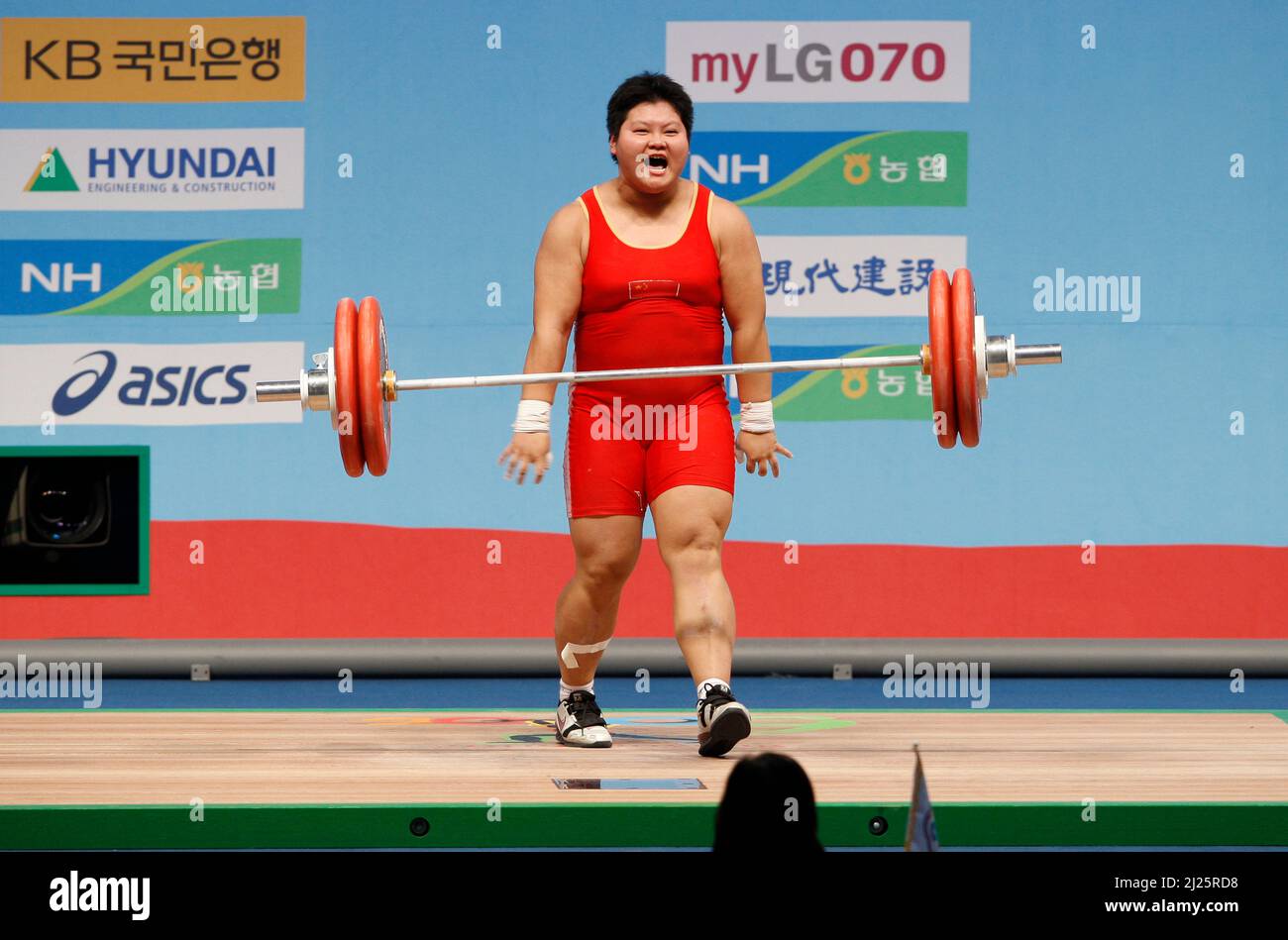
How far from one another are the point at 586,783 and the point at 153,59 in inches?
160

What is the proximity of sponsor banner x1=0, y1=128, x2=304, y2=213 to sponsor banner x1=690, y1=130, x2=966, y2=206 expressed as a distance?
1442mm

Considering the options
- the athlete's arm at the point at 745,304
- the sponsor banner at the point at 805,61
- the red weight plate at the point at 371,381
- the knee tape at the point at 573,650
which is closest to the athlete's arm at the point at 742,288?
the athlete's arm at the point at 745,304

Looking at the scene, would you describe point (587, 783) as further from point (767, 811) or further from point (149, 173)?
point (149, 173)

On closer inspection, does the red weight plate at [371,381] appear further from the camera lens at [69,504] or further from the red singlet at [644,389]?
the camera lens at [69,504]

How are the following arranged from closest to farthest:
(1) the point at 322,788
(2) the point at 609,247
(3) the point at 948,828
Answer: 1. (3) the point at 948,828
2. (1) the point at 322,788
3. (2) the point at 609,247

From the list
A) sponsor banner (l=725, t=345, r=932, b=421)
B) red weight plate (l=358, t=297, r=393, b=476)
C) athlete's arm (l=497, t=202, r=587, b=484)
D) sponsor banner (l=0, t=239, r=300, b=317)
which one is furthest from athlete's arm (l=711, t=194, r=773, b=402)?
sponsor banner (l=0, t=239, r=300, b=317)

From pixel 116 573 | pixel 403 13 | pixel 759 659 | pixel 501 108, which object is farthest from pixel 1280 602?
pixel 116 573

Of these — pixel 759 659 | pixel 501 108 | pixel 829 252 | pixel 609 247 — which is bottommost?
pixel 759 659

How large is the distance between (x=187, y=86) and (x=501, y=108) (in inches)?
43.5

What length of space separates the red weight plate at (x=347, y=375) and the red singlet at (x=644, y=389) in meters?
0.45

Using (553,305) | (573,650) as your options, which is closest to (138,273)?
(553,305)

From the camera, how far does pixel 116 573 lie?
5883 millimetres

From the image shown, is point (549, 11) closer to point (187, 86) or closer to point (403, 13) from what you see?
point (403, 13)

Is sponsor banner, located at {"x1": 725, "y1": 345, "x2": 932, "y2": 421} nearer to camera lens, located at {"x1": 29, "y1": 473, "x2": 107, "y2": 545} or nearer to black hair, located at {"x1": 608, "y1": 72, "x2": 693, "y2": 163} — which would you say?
camera lens, located at {"x1": 29, "y1": 473, "x2": 107, "y2": 545}
